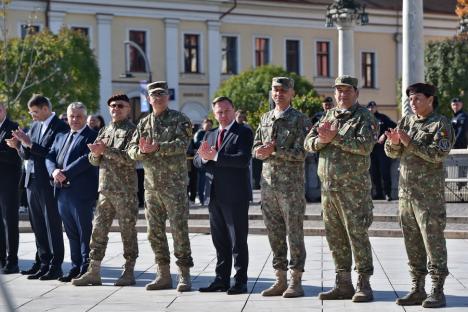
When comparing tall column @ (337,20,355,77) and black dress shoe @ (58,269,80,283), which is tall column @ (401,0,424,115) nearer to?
tall column @ (337,20,355,77)

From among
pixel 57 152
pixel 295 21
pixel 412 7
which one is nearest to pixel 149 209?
pixel 57 152

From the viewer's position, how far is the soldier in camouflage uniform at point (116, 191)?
512 inches

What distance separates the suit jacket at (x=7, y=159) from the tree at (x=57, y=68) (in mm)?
26987

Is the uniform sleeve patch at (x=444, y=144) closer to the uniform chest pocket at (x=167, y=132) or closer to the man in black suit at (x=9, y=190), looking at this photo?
the uniform chest pocket at (x=167, y=132)

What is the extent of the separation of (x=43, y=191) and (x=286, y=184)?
11.4ft

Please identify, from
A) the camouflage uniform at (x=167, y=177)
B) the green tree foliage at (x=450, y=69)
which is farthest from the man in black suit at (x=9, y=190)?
the green tree foliage at (x=450, y=69)

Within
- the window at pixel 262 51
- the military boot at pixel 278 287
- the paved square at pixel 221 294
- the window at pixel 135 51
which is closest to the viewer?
the paved square at pixel 221 294

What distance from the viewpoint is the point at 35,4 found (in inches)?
2168

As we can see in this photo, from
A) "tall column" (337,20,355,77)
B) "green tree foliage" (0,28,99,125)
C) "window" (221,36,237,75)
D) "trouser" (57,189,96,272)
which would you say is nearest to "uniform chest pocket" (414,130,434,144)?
"trouser" (57,189,96,272)

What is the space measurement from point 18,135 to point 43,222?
120 centimetres

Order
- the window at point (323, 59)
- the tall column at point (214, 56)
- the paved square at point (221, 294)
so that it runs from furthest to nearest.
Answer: the window at point (323, 59), the tall column at point (214, 56), the paved square at point (221, 294)

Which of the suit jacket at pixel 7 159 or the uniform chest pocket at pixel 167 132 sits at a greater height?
the uniform chest pocket at pixel 167 132

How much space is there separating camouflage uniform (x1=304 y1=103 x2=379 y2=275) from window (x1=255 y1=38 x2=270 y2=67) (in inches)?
2032

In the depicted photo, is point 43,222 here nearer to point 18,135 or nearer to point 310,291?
point 18,135
